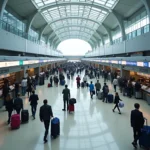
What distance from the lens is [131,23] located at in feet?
67.5

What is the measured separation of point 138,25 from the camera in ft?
60.5

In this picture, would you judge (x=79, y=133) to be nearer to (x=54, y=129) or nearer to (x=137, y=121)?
(x=54, y=129)

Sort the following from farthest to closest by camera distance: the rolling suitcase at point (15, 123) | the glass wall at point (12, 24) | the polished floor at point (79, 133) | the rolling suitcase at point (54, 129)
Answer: the glass wall at point (12, 24) < the rolling suitcase at point (15, 123) < the rolling suitcase at point (54, 129) < the polished floor at point (79, 133)

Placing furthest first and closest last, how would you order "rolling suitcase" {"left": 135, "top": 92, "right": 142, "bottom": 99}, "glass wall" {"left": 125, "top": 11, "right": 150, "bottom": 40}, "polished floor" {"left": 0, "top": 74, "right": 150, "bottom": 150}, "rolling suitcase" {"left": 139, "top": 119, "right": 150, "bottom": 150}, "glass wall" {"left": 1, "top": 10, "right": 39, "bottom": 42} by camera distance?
"glass wall" {"left": 125, "top": 11, "right": 150, "bottom": 40}, "glass wall" {"left": 1, "top": 10, "right": 39, "bottom": 42}, "rolling suitcase" {"left": 135, "top": 92, "right": 142, "bottom": 99}, "polished floor" {"left": 0, "top": 74, "right": 150, "bottom": 150}, "rolling suitcase" {"left": 139, "top": 119, "right": 150, "bottom": 150}

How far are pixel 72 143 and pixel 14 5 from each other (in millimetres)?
16959

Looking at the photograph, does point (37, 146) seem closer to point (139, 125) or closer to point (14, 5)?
point (139, 125)

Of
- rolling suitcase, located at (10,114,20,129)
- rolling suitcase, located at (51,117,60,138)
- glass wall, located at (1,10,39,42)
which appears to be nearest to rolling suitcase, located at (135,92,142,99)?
rolling suitcase, located at (51,117,60,138)

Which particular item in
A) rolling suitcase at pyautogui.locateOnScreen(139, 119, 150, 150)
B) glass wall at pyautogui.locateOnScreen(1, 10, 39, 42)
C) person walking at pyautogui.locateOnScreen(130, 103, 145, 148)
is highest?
glass wall at pyautogui.locateOnScreen(1, 10, 39, 42)

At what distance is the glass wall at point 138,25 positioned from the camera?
1348cm

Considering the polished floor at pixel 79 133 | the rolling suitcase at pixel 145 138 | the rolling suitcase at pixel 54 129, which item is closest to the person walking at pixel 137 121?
the rolling suitcase at pixel 145 138

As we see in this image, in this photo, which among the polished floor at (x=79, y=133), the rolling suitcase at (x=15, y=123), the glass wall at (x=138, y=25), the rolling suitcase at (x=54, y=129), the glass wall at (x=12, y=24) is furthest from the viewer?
the glass wall at (x=138, y=25)

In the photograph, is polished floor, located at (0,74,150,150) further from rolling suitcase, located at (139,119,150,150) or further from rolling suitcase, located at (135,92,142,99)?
rolling suitcase, located at (135,92,142,99)

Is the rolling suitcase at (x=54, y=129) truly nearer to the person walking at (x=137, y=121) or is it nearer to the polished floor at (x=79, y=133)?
the polished floor at (x=79, y=133)

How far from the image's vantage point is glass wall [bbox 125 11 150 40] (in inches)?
531
